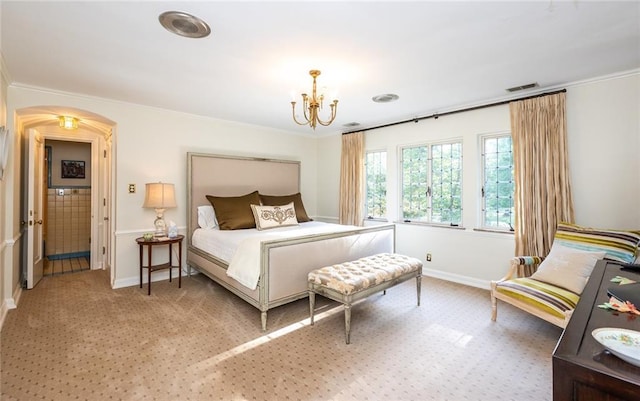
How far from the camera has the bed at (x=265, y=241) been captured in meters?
2.68

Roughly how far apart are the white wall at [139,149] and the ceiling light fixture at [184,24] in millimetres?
2265

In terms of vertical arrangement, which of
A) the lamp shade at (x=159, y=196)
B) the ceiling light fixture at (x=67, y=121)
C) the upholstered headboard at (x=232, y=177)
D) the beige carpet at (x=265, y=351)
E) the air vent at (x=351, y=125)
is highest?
the air vent at (x=351, y=125)

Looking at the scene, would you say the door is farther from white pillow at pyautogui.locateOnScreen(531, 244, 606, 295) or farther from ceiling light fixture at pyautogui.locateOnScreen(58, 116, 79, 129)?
white pillow at pyautogui.locateOnScreen(531, 244, 606, 295)

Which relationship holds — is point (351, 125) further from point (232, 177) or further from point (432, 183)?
point (232, 177)

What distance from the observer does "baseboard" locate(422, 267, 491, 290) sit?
12.3 ft

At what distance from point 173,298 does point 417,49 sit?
3.65 meters

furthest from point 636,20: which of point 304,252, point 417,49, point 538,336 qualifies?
point 304,252

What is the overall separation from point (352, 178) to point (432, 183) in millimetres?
1397

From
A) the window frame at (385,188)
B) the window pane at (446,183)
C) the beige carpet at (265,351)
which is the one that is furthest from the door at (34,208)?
the window pane at (446,183)

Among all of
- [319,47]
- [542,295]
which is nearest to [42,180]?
[319,47]

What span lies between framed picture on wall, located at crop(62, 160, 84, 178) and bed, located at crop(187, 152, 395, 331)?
3054 millimetres

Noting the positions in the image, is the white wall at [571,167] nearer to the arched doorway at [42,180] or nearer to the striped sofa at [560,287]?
the striped sofa at [560,287]

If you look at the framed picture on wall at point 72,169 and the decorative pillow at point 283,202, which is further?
the framed picture on wall at point 72,169

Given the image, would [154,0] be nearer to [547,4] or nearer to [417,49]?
[417,49]
